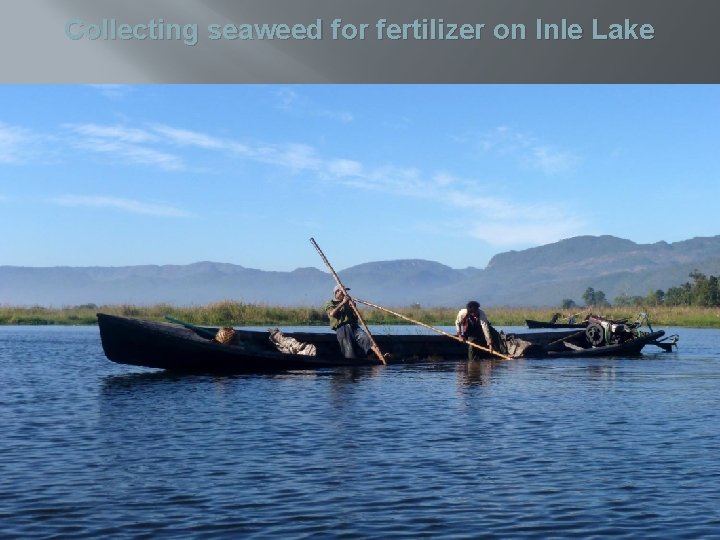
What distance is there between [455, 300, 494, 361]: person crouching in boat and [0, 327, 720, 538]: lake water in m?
7.01

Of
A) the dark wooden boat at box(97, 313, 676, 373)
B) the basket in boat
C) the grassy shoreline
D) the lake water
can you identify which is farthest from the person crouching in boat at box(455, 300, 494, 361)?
the grassy shoreline

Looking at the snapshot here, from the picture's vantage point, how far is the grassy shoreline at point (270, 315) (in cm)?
5762

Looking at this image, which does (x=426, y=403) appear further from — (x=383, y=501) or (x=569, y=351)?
(x=569, y=351)

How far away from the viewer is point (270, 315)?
195ft

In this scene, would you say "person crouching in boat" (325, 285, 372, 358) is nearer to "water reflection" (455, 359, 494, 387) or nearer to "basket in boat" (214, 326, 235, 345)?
"basket in boat" (214, 326, 235, 345)

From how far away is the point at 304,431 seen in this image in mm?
15977

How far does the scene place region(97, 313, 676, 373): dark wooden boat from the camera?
24406mm

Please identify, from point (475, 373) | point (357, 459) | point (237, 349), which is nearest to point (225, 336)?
point (237, 349)

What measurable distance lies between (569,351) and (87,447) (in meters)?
23.4

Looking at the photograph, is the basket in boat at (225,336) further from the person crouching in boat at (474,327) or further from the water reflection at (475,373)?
the person crouching in boat at (474,327)

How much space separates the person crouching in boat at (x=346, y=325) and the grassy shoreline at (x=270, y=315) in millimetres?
26678

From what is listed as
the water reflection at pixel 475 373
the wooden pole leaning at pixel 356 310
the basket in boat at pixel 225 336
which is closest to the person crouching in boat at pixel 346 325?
the wooden pole leaning at pixel 356 310

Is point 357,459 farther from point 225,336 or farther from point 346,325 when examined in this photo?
point 346,325

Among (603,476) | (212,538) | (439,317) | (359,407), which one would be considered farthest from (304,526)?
(439,317)
